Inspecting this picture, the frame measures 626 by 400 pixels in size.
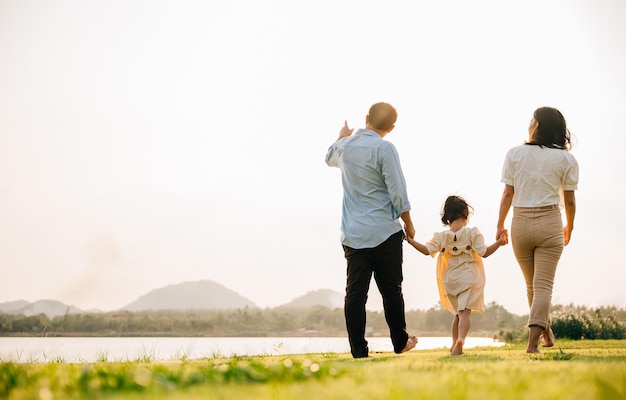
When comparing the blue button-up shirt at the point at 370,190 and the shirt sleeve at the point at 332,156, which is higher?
the shirt sleeve at the point at 332,156

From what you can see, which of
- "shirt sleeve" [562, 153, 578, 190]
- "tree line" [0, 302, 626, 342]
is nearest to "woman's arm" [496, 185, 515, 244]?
"shirt sleeve" [562, 153, 578, 190]

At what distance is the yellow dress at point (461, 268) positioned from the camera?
291 inches

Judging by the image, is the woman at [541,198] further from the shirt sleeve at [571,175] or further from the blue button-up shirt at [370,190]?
the blue button-up shirt at [370,190]

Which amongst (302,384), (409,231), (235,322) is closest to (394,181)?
(409,231)

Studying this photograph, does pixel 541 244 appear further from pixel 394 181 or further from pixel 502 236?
pixel 394 181

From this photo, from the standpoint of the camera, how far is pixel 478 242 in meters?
7.48

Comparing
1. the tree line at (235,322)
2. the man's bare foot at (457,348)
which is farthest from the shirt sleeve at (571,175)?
the tree line at (235,322)

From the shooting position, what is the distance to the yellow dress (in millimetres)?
7402

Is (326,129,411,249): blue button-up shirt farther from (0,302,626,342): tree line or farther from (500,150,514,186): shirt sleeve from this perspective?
(0,302,626,342): tree line

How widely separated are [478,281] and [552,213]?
1174 millimetres

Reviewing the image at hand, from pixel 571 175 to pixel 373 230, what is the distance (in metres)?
2.49

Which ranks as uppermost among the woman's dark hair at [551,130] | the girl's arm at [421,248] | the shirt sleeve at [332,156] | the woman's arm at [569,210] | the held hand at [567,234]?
the woman's dark hair at [551,130]

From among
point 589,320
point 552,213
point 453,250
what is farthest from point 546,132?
point 589,320

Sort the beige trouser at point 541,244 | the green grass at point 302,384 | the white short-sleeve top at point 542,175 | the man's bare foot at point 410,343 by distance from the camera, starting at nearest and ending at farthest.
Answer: the green grass at point 302,384
the man's bare foot at point 410,343
the beige trouser at point 541,244
the white short-sleeve top at point 542,175
